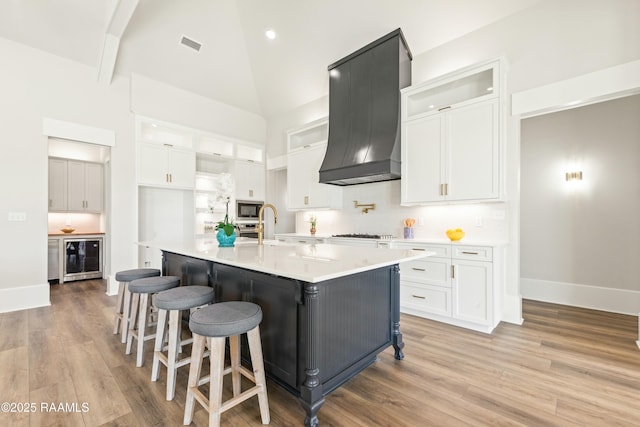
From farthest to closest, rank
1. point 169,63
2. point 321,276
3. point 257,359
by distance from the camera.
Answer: point 169,63 → point 257,359 → point 321,276

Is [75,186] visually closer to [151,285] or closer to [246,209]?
[246,209]

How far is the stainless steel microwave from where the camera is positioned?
19.4 ft

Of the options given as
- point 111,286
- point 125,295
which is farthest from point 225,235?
point 111,286

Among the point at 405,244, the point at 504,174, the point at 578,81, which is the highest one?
the point at 578,81

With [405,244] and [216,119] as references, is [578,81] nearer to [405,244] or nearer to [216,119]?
[405,244]

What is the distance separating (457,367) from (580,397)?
721 mm

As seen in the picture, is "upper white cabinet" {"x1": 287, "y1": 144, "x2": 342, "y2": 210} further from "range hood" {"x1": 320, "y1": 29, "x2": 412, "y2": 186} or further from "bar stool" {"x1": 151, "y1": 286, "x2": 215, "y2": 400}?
"bar stool" {"x1": 151, "y1": 286, "x2": 215, "y2": 400}

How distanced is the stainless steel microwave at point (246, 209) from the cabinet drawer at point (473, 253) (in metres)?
4.19

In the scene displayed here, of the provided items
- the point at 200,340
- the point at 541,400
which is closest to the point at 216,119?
the point at 200,340

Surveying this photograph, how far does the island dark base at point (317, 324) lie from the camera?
1.60 m

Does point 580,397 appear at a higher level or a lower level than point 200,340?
lower

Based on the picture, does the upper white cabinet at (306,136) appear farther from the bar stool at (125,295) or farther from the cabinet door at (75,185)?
the cabinet door at (75,185)

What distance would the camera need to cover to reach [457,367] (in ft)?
7.30

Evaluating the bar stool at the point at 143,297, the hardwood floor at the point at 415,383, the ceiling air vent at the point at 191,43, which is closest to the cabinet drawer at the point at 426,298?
the hardwood floor at the point at 415,383
